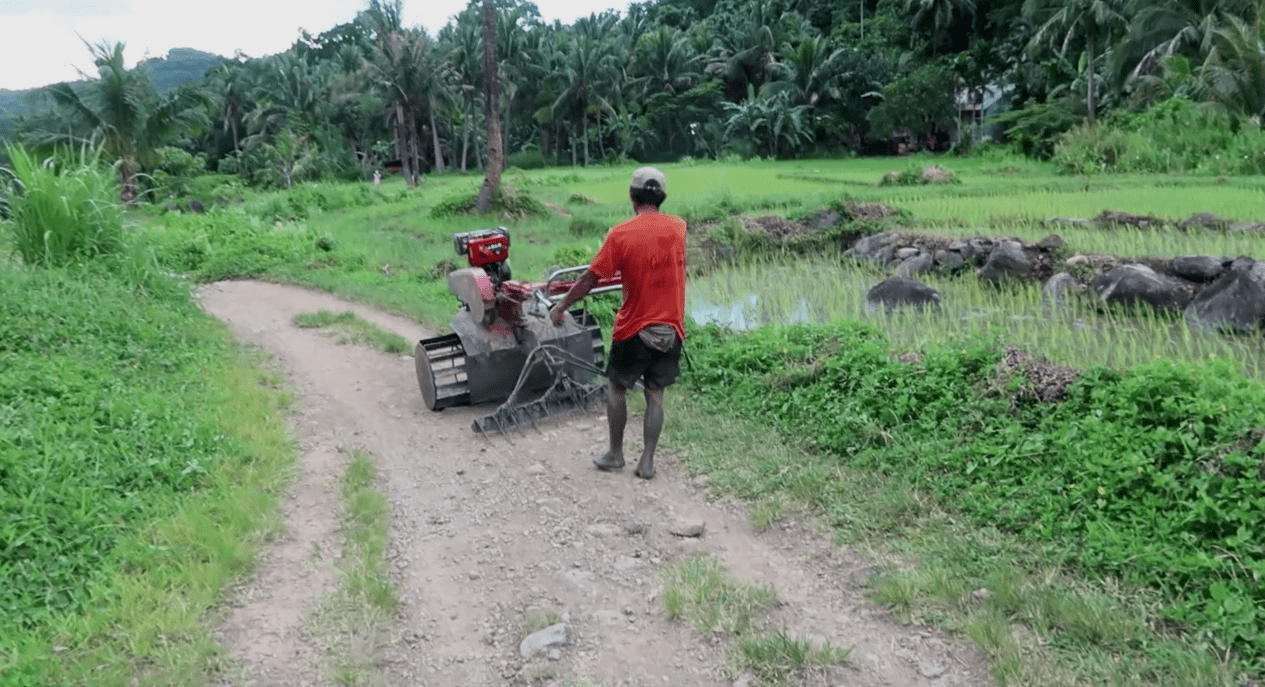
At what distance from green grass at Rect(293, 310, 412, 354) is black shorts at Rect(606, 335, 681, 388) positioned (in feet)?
11.8

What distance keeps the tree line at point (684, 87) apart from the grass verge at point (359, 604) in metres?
21.9

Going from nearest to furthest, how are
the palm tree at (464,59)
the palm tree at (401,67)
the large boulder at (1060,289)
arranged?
the large boulder at (1060,289) < the palm tree at (401,67) < the palm tree at (464,59)

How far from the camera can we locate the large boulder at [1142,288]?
787 centimetres

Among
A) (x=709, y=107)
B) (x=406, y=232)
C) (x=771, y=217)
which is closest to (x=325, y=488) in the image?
(x=771, y=217)

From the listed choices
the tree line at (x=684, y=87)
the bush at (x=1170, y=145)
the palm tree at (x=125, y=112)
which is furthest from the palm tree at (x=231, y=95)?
the bush at (x=1170, y=145)

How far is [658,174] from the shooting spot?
15.6 feet

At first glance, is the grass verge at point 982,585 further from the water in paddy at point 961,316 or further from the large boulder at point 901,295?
the large boulder at point 901,295

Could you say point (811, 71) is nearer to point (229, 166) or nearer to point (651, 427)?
point (229, 166)

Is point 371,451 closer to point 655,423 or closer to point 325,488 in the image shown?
point 325,488

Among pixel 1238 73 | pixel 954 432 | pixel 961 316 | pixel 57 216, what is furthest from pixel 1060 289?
pixel 1238 73

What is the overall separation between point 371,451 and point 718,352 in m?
2.59

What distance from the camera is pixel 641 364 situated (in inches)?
195

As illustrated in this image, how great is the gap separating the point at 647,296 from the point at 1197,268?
6.06 meters

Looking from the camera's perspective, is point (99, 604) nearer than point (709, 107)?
Yes
